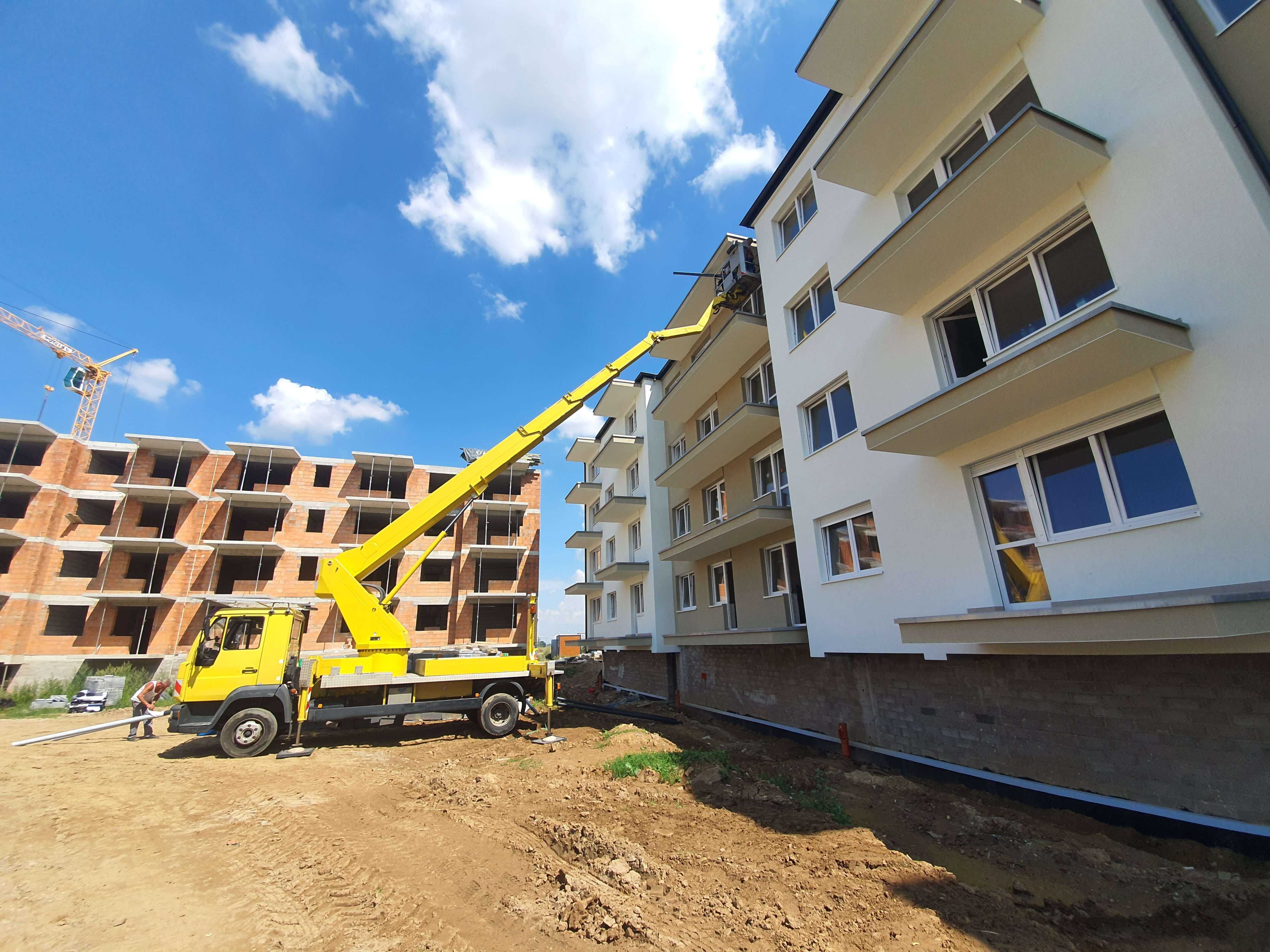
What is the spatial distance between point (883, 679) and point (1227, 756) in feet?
15.4

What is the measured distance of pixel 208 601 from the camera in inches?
1113

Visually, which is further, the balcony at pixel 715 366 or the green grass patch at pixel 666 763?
the balcony at pixel 715 366

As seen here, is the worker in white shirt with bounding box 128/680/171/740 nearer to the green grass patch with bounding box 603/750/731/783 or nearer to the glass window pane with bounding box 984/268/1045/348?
the green grass patch with bounding box 603/750/731/783

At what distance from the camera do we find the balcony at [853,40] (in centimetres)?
908

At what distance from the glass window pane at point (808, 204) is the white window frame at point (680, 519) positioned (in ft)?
31.7

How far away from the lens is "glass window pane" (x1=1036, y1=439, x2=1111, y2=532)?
Result: 6.40m

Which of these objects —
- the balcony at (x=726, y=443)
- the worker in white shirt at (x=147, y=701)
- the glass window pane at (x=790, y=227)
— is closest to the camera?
the glass window pane at (x=790, y=227)

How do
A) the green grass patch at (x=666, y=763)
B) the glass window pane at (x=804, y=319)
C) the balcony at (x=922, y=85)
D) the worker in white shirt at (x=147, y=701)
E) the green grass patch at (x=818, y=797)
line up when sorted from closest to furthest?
1. the balcony at (x=922, y=85)
2. the green grass patch at (x=818, y=797)
3. the green grass patch at (x=666, y=763)
4. the glass window pane at (x=804, y=319)
5. the worker in white shirt at (x=147, y=701)

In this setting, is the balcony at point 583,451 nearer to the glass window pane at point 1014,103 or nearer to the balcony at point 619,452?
the balcony at point 619,452

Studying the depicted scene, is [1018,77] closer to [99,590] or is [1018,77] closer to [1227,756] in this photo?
[1227,756]

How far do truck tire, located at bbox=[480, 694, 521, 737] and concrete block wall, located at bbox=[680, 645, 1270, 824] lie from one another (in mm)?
7742

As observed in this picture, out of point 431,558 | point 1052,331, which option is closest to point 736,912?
point 1052,331

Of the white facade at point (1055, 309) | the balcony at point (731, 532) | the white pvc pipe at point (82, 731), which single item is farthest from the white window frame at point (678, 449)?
the white pvc pipe at point (82, 731)

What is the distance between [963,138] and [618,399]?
17.9m
